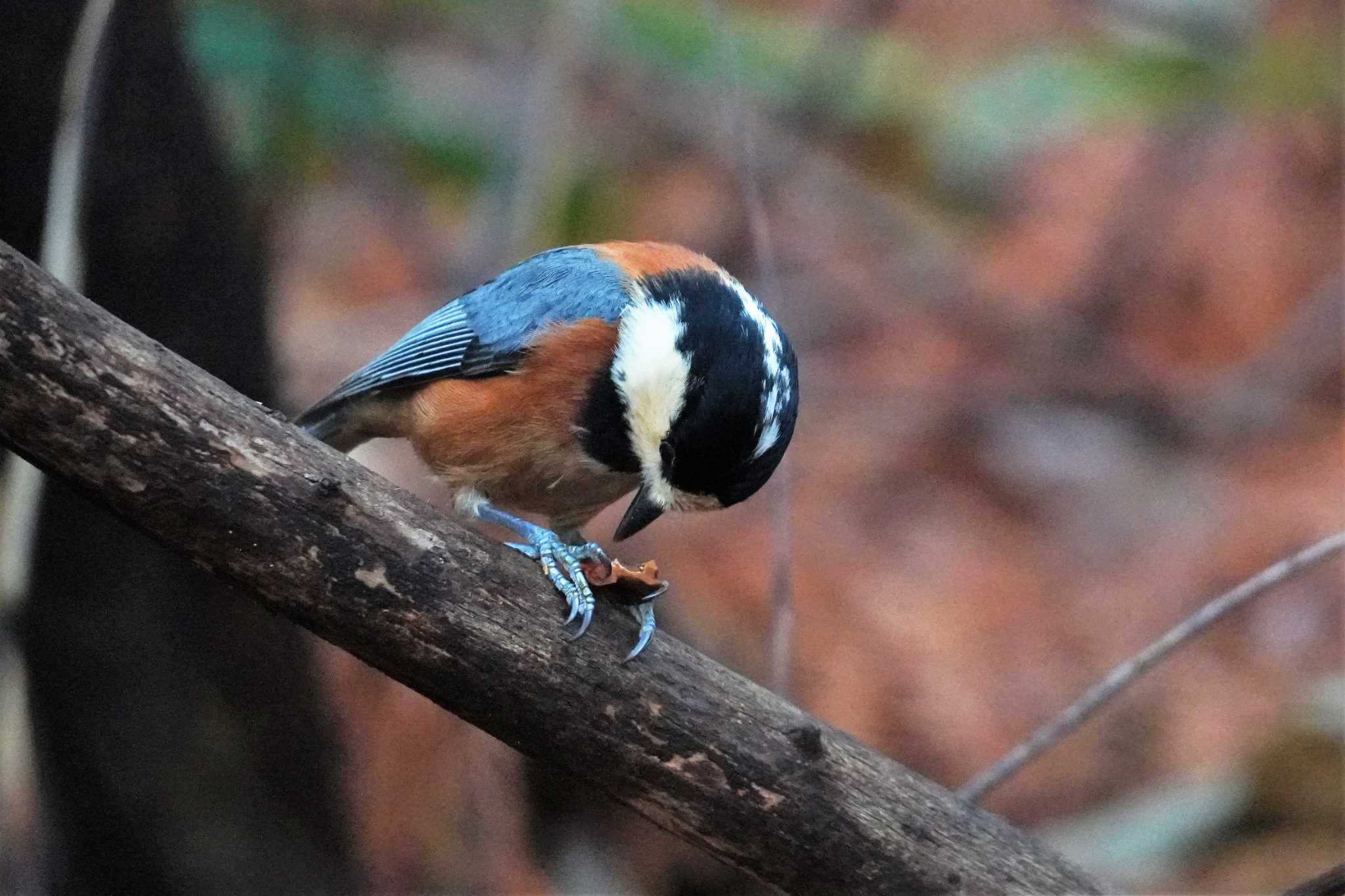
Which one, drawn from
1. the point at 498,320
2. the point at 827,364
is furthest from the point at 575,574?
the point at 827,364

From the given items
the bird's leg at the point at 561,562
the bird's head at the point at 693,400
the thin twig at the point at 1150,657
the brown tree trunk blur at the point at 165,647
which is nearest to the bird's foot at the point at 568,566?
the bird's leg at the point at 561,562

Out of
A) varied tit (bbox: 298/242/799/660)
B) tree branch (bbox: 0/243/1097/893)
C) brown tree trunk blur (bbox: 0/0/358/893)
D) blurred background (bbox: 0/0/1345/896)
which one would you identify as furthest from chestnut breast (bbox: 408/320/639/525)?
brown tree trunk blur (bbox: 0/0/358/893)

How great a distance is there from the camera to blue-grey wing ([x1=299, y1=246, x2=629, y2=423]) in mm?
2699

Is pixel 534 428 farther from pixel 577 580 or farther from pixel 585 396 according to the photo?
pixel 577 580

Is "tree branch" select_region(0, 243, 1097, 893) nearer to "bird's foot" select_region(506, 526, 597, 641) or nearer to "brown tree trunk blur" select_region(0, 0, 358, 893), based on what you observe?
"bird's foot" select_region(506, 526, 597, 641)

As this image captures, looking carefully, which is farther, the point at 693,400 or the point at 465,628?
the point at 693,400

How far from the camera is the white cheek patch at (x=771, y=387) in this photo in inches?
89.6

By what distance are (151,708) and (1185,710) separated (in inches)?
128

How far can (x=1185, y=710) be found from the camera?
4621 mm

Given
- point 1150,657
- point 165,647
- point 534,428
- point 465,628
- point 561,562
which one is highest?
point 534,428

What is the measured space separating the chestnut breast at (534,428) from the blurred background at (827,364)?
0.27 meters

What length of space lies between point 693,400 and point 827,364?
4.19m

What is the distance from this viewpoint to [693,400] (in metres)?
2.32

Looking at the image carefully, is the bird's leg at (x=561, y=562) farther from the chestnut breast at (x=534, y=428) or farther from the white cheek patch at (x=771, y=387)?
the white cheek patch at (x=771, y=387)
